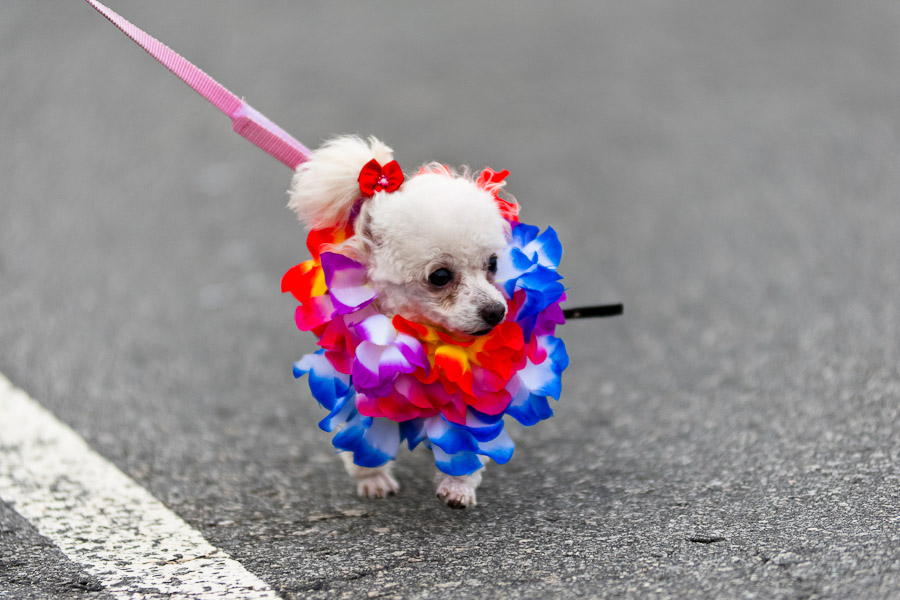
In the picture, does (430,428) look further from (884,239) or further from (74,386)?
(884,239)

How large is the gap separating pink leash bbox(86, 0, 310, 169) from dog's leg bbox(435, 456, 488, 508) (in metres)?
0.94

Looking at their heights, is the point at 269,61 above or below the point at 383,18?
below

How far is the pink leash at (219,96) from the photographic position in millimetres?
2426

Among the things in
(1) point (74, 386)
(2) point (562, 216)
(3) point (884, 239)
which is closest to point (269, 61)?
(2) point (562, 216)

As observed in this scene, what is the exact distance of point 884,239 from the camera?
4.38 meters

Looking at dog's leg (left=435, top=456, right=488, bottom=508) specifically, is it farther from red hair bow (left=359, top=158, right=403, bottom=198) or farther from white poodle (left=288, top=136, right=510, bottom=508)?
red hair bow (left=359, top=158, right=403, bottom=198)

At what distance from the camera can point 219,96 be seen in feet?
8.02

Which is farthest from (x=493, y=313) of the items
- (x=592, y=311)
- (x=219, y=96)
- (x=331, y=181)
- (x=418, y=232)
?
(x=219, y=96)

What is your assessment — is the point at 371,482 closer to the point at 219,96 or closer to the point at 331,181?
the point at 331,181

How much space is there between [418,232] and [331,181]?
0.92 feet

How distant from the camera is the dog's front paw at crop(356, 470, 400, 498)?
104 inches

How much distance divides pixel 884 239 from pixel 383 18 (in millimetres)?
4964

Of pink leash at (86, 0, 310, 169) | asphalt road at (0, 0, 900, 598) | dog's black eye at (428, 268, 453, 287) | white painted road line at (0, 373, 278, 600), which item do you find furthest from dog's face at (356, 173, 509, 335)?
white painted road line at (0, 373, 278, 600)

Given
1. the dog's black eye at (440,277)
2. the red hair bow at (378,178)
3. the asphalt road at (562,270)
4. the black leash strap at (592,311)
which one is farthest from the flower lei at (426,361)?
the black leash strap at (592,311)
